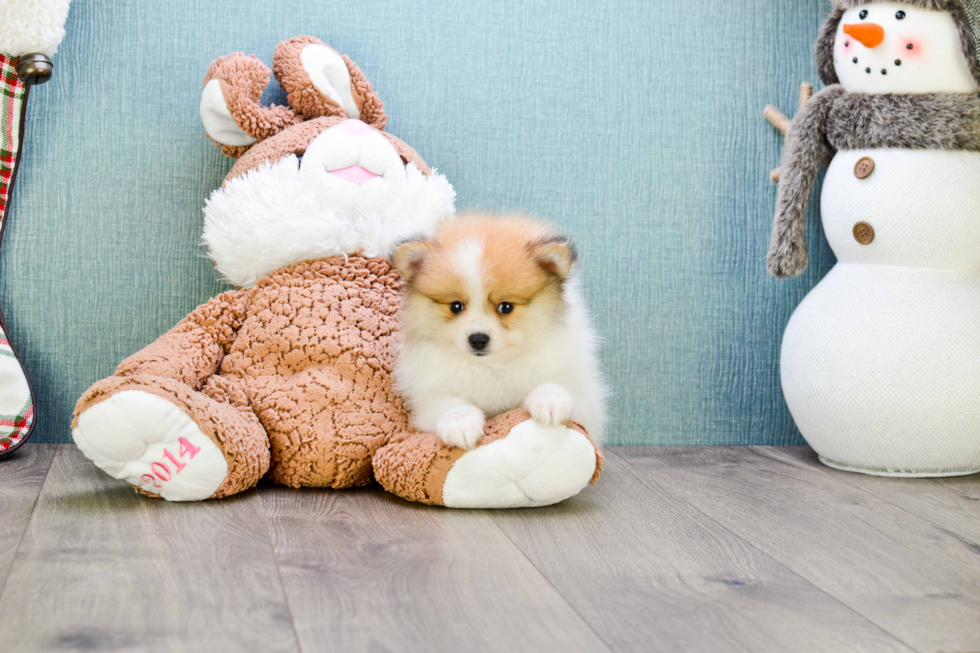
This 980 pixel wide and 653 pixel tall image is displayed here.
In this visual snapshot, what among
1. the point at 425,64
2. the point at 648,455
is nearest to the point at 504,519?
the point at 648,455

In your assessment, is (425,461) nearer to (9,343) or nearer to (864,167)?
(9,343)

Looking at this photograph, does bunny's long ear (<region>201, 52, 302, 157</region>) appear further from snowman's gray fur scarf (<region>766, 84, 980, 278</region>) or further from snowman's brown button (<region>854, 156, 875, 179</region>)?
snowman's brown button (<region>854, 156, 875, 179</region>)

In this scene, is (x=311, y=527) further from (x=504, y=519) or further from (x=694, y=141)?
(x=694, y=141)

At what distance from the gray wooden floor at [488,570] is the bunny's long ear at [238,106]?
653mm

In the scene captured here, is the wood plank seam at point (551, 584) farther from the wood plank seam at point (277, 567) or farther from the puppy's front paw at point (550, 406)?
the wood plank seam at point (277, 567)

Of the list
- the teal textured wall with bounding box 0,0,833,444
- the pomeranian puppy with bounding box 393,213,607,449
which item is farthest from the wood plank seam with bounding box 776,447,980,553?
the pomeranian puppy with bounding box 393,213,607,449

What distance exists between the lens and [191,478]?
1.26 meters

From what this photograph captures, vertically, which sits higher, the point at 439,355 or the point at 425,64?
the point at 425,64

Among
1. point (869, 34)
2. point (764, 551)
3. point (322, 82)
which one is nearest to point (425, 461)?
point (764, 551)

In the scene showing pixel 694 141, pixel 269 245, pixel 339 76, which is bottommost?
pixel 269 245

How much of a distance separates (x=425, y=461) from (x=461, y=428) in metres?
0.08

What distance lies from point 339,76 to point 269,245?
363mm

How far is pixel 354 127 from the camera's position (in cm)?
157

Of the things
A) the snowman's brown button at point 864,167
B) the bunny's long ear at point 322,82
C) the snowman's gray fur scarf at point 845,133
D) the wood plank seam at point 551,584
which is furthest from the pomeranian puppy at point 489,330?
the snowman's brown button at point 864,167
